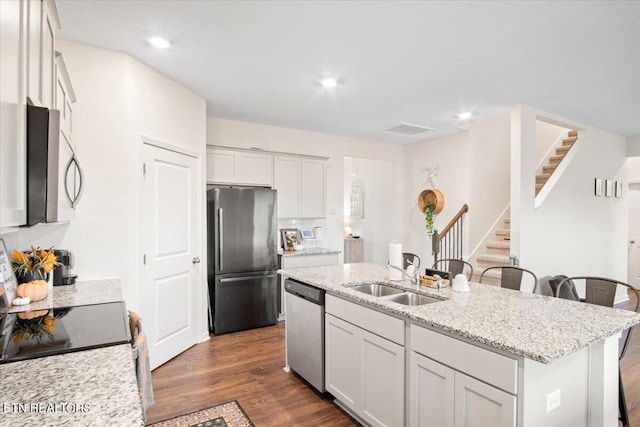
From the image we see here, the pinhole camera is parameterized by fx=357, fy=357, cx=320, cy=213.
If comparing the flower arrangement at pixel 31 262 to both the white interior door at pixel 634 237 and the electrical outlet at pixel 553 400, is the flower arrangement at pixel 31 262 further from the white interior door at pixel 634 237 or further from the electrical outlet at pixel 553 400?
the white interior door at pixel 634 237

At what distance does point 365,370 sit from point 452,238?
382 centimetres

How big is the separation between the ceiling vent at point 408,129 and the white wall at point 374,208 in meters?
1.19

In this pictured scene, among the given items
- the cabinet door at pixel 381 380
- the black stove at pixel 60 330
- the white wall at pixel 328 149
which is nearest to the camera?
the black stove at pixel 60 330

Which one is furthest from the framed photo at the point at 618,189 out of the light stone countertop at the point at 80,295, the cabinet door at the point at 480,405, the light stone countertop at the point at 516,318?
the light stone countertop at the point at 80,295

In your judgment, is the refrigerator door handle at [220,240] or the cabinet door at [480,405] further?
the refrigerator door handle at [220,240]

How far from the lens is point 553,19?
7.57 ft

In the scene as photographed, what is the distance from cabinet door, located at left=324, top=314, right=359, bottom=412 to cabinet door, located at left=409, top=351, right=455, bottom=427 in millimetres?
507

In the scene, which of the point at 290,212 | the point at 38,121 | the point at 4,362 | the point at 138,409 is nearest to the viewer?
the point at 138,409

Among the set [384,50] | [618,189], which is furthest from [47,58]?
[618,189]

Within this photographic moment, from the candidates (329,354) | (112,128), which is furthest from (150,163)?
(329,354)

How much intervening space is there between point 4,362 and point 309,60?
267 centimetres

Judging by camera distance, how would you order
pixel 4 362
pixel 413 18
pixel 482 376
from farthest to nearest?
pixel 413 18 → pixel 482 376 → pixel 4 362

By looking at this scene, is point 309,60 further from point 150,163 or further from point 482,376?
point 482,376

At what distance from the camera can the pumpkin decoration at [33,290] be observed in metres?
2.02
